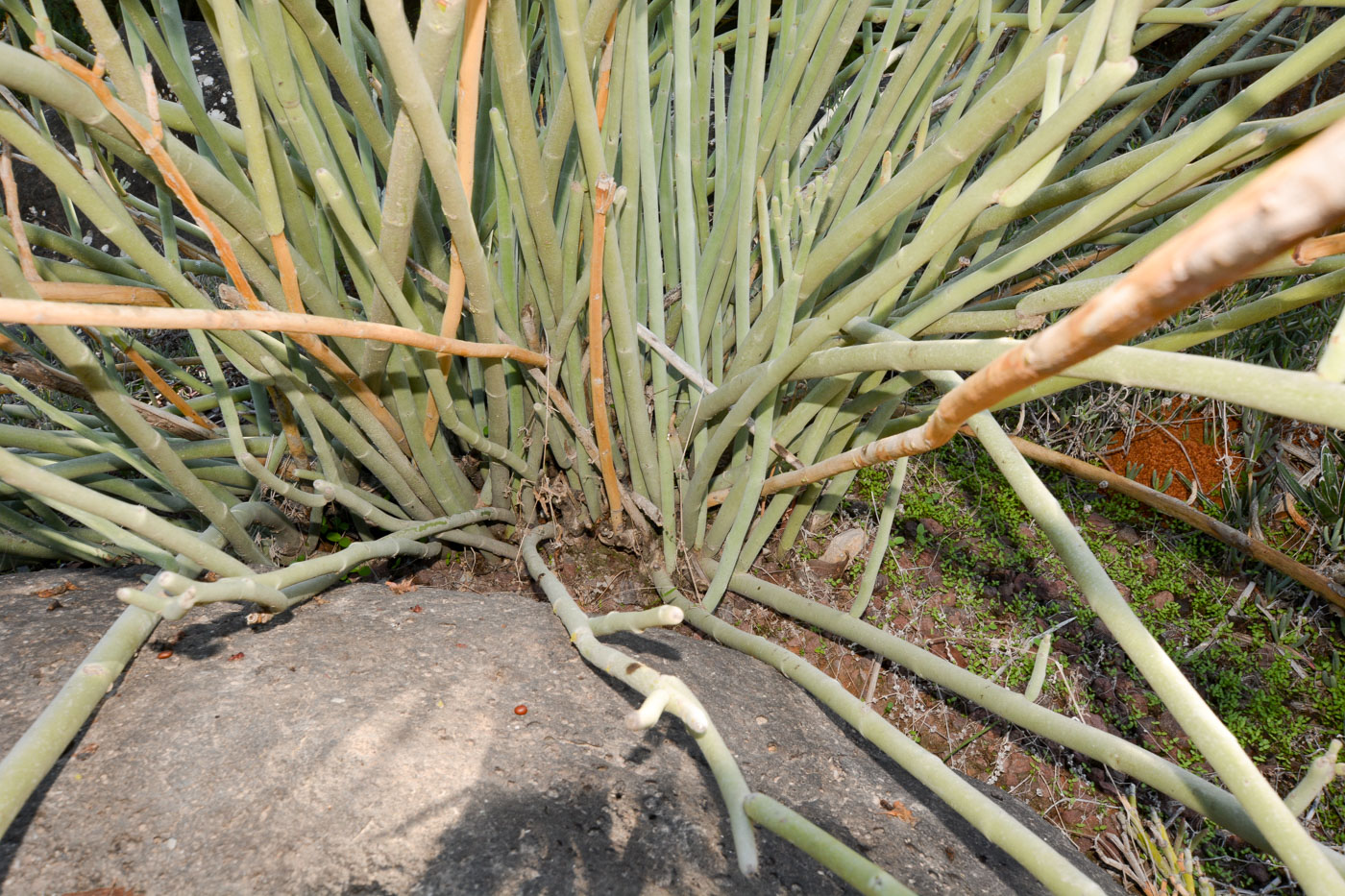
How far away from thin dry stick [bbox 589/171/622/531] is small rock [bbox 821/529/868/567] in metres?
0.41

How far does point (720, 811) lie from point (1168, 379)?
500 mm

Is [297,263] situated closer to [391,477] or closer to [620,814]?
[391,477]

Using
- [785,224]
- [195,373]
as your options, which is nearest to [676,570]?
[785,224]

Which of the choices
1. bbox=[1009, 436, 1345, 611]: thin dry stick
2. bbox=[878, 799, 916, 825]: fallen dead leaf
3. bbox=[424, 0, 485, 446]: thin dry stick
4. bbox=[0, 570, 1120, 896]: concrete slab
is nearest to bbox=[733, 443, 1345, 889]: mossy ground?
bbox=[1009, 436, 1345, 611]: thin dry stick

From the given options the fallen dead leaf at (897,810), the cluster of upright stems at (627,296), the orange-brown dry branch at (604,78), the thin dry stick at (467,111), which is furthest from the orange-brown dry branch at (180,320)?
the fallen dead leaf at (897,810)

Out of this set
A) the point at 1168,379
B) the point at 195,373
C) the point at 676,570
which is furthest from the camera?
the point at 195,373

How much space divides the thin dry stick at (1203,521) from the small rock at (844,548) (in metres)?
0.30

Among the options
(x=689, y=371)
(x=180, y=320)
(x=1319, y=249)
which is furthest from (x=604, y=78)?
(x=1319, y=249)

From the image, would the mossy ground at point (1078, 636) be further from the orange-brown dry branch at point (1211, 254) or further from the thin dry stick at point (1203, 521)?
the orange-brown dry branch at point (1211, 254)

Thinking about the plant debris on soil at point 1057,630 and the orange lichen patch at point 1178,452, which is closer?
the plant debris on soil at point 1057,630

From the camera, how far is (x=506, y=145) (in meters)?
0.78

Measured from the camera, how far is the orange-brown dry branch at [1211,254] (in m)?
0.21

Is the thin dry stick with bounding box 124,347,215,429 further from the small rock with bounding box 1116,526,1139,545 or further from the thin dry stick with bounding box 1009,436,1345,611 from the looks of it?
the small rock with bounding box 1116,526,1139,545

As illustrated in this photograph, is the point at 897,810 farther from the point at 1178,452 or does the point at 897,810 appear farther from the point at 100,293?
the point at 1178,452
